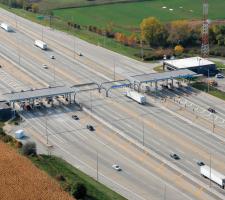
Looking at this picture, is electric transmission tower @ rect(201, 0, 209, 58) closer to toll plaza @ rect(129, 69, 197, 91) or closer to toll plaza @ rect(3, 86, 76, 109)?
toll plaza @ rect(129, 69, 197, 91)

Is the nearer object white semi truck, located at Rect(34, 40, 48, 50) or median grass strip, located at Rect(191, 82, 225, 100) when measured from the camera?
median grass strip, located at Rect(191, 82, 225, 100)

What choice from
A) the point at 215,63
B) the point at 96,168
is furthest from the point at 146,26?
the point at 96,168

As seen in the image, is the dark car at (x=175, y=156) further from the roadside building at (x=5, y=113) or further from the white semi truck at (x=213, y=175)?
the roadside building at (x=5, y=113)

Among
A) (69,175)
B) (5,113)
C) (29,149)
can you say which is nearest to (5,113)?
(5,113)

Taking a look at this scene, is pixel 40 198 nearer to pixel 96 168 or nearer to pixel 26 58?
pixel 96 168

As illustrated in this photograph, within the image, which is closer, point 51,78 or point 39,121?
point 39,121

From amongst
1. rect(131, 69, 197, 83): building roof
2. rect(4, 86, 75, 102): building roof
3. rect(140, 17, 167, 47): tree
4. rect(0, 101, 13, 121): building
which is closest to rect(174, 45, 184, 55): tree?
rect(140, 17, 167, 47): tree
